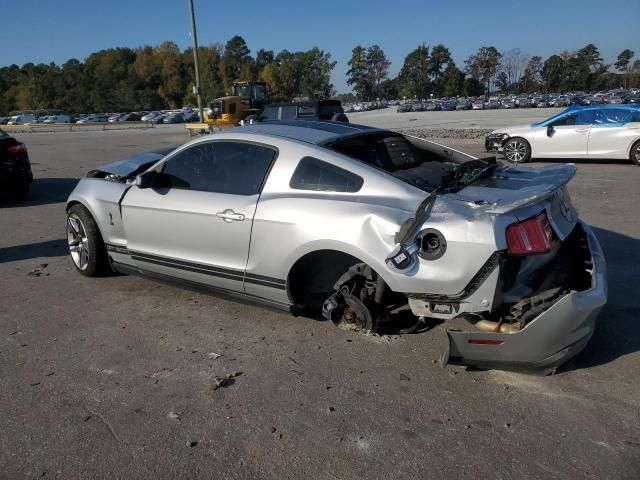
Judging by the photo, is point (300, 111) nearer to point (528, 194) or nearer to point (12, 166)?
point (12, 166)

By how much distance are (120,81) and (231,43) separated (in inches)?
1917

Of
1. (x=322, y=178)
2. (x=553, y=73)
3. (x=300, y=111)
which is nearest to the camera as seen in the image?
(x=322, y=178)

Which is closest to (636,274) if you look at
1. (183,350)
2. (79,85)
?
(183,350)

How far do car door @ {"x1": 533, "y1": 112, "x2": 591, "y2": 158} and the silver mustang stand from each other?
381 inches

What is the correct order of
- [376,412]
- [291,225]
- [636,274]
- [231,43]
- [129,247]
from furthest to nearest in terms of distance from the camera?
[231,43] → [636,274] → [129,247] → [291,225] → [376,412]

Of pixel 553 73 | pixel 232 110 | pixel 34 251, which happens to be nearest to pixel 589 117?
pixel 34 251

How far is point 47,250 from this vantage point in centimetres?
650

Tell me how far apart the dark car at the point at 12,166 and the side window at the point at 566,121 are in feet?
38.9

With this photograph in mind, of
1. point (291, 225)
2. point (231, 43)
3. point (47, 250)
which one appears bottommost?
point (47, 250)

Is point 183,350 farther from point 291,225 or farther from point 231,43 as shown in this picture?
point 231,43

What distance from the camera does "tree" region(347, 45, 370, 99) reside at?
136750mm

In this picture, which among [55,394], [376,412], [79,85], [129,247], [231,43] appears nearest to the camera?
[376,412]

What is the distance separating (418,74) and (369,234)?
125543 mm

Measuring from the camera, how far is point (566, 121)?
13109 millimetres
